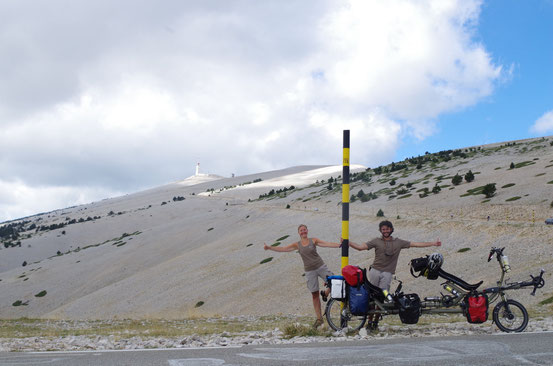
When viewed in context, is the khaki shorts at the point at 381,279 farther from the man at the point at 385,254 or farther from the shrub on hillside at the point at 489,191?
the shrub on hillside at the point at 489,191

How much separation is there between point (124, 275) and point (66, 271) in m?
12.4

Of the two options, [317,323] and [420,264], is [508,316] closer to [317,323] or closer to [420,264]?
[420,264]

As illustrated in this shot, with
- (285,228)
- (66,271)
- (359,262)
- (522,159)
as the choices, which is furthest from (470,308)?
(522,159)

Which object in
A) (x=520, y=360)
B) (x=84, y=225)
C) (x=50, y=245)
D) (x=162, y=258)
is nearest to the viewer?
(x=520, y=360)

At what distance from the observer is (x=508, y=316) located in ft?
32.1

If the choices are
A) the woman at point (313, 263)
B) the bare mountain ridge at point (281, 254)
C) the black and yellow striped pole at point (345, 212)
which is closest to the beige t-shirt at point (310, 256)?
the woman at point (313, 263)

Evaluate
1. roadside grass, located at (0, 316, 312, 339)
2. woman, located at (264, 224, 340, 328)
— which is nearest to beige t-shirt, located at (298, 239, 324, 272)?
woman, located at (264, 224, 340, 328)

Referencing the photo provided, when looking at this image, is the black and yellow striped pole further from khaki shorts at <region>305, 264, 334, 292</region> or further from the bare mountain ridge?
the bare mountain ridge

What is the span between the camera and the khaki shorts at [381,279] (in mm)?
10797

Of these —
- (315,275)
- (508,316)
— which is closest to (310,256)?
(315,275)

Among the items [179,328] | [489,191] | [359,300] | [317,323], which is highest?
[489,191]

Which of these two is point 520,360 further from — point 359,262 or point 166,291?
point 166,291

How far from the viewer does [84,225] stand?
118812 mm

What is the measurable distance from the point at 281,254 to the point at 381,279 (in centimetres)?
3238
